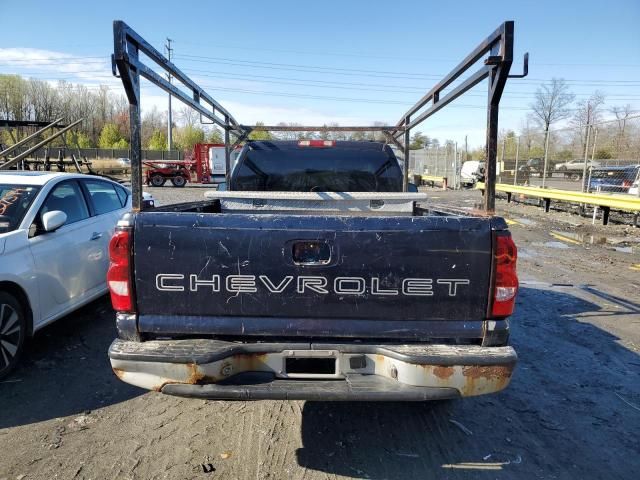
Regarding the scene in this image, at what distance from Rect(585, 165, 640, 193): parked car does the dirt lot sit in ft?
33.6

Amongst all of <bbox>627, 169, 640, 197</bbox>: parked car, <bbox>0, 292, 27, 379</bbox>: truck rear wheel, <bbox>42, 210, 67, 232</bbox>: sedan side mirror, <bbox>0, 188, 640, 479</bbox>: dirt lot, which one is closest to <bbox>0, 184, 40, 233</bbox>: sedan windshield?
<bbox>42, 210, 67, 232</bbox>: sedan side mirror

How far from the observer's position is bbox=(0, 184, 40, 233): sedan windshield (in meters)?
4.22

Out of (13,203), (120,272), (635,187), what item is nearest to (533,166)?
(635,187)

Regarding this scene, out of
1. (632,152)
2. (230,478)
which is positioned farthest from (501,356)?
(632,152)

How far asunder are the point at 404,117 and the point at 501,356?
12.5 ft

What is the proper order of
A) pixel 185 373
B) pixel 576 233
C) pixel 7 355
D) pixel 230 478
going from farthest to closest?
pixel 576 233
pixel 7 355
pixel 230 478
pixel 185 373

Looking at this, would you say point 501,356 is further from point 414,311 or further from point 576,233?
point 576,233

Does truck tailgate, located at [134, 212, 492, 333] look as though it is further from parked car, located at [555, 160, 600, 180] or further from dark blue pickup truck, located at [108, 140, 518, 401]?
parked car, located at [555, 160, 600, 180]

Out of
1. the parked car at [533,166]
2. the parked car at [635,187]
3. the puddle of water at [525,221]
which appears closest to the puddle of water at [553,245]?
the puddle of water at [525,221]

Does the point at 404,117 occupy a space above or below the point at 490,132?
above

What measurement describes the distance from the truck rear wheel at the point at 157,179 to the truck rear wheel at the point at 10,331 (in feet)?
93.4

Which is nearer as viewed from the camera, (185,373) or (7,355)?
(185,373)

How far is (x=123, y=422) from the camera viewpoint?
3.31m

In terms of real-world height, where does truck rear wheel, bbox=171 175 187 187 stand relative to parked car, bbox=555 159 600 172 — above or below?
below
